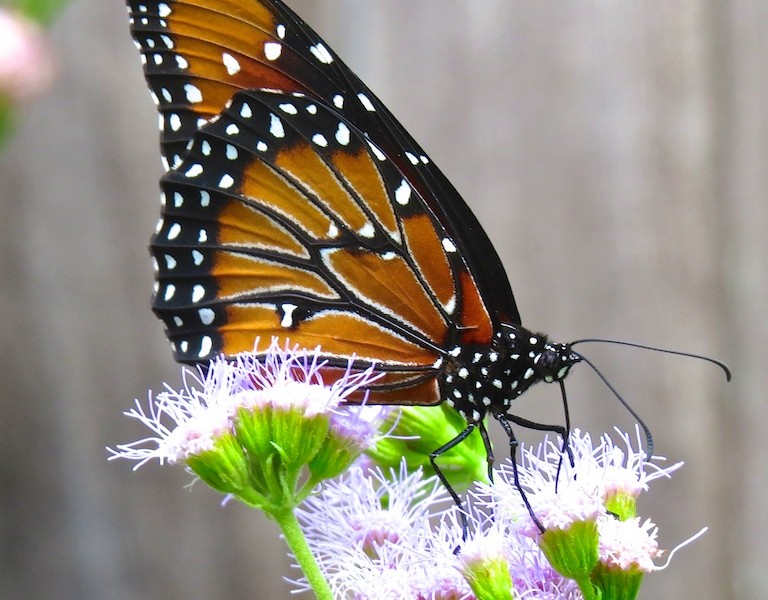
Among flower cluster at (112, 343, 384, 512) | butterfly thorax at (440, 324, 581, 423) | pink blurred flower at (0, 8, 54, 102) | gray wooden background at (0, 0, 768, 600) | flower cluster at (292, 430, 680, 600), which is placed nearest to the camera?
flower cluster at (292, 430, 680, 600)

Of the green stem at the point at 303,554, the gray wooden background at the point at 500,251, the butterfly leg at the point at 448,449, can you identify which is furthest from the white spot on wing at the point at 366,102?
the gray wooden background at the point at 500,251

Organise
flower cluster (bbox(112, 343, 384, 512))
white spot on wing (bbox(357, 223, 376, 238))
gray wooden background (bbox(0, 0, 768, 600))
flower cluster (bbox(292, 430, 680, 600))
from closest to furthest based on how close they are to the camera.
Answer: flower cluster (bbox(292, 430, 680, 600)) → flower cluster (bbox(112, 343, 384, 512)) → white spot on wing (bbox(357, 223, 376, 238)) → gray wooden background (bbox(0, 0, 768, 600))

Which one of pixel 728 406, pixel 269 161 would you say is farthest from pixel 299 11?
pixel 728 406

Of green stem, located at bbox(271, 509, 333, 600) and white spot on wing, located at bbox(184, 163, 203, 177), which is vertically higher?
white spot on wing, located at bbox(184, 163, 203, 177)

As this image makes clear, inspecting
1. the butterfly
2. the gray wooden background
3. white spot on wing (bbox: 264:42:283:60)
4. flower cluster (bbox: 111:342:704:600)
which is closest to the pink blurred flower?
the gray wooden background

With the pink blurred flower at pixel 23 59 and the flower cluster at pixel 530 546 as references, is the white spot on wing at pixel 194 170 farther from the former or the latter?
the pink blurred flower at pixel 23 59

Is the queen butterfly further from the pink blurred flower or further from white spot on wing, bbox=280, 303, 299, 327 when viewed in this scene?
the pink blurred flower

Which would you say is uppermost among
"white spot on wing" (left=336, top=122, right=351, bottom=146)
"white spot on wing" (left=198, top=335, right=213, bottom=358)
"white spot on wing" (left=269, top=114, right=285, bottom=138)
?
"white spot on wing" (left=269, top=114, right=285, bottom=138)

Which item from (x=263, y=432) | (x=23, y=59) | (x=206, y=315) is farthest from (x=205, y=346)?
(x=23, y=59)

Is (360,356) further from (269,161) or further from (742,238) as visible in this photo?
(742,238)
